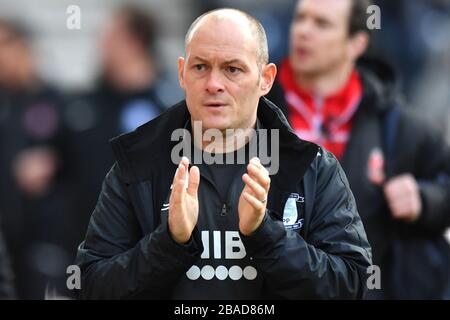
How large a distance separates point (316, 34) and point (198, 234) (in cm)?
215

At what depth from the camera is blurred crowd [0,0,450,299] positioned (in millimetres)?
4953

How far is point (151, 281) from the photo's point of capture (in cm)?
290

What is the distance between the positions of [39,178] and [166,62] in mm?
894

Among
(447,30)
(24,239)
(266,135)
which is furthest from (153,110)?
(266,135)

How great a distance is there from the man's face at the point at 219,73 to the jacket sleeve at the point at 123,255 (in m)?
0.34

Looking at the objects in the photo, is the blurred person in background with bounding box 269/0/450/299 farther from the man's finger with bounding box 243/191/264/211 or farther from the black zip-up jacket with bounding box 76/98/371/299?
the man's finger with bounding box 243/191/264/211

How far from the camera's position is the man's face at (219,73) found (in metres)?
2.96

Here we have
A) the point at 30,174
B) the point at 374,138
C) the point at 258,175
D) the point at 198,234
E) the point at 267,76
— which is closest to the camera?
the point at 258,175

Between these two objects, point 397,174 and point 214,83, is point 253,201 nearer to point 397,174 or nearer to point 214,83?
point 214,83

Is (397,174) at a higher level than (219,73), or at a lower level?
lower

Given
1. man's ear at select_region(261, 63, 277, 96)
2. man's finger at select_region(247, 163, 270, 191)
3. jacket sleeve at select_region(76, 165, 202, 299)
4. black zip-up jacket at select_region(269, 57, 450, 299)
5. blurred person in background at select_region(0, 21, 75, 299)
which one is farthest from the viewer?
blurred person in background at select_region(0, 21, 75, 299)

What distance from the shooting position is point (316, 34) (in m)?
4.86

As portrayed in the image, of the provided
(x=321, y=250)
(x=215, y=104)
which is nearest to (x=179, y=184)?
(x=215, y=104)

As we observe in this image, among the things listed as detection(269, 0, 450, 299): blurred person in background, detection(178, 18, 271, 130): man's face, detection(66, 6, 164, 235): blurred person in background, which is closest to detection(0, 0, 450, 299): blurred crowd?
A: detection(66, 6, 164, 235): blurred person in background
